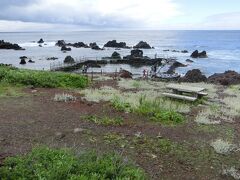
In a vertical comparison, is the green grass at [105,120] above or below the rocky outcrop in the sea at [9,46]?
above

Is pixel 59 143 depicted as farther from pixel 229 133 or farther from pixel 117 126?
pixel 229 133

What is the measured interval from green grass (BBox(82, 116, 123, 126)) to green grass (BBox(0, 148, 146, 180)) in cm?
468

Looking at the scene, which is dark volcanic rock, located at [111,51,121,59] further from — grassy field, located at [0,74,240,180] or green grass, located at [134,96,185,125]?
green grass, located at [134,96,185,125]

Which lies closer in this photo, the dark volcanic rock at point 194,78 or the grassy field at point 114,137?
the grassy field at point 114,137

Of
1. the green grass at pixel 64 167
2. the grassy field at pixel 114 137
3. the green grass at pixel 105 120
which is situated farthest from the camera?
the green grass at pixel 105 120

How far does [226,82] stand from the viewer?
110ft

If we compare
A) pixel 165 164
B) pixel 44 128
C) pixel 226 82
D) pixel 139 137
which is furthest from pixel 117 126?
pixel 226 82

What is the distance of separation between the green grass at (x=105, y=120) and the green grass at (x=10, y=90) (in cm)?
582

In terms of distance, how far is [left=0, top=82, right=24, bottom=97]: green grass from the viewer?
1772 cm

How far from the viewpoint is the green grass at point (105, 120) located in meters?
12.8

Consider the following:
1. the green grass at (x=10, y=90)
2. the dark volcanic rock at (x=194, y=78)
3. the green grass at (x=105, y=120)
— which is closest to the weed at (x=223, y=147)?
the green grass at (x=105, y=120)

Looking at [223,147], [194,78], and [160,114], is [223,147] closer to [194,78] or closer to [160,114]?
[160,114]

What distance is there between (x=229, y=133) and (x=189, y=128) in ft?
4.69

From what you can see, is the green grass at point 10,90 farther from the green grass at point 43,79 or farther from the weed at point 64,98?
the weed at point 64,98
